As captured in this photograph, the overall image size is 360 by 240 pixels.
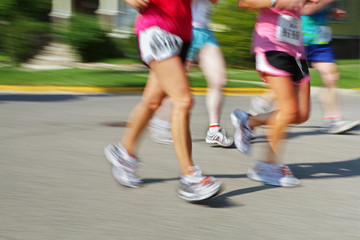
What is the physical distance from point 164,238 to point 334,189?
1.77 metres

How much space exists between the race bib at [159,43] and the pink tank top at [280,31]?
2.53ft

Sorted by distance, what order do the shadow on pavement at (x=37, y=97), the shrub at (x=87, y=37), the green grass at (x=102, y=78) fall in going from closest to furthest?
the shadow on pavement at (x=37, y=97)
the green grass at (x=102, y=78)
the shrub at (x=87, y=37)

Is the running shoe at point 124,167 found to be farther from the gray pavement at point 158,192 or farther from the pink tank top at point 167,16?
the pink tank top at point 167,16

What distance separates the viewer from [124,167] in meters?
4.80

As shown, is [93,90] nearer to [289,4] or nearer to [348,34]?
[289,4]

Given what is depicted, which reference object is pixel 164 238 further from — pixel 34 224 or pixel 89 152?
pixel 89 152

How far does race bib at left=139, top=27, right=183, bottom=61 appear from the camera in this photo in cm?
435

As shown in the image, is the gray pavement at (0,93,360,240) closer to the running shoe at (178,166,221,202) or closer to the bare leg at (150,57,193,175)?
the running shoe at (178,166,221,202)

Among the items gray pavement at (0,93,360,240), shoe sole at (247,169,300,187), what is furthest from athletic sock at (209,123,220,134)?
shoe sole at (247,169,300,187)

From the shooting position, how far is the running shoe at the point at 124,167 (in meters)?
4.80

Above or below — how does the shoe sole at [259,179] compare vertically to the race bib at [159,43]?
below

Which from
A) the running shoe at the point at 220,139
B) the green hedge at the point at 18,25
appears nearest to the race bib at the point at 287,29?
the running shoe at the point at 220,139

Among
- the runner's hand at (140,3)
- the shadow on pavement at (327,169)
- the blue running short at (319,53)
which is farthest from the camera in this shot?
the blue running short at (319,53)

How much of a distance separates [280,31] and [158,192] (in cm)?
144
